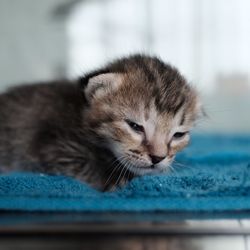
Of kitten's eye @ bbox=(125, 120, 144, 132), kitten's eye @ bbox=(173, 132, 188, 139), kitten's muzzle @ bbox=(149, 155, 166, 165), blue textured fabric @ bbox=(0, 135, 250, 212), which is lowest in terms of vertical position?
blue textured fabric @ bbox=(0, 135, 250, 212)

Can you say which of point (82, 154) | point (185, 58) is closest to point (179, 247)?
point (82, 154)

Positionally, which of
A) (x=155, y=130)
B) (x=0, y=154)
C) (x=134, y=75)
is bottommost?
(x=0, y=154)

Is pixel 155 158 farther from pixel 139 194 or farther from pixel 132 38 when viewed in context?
pixel 132 38

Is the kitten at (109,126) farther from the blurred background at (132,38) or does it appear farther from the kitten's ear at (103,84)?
the blurred background at (132,38)

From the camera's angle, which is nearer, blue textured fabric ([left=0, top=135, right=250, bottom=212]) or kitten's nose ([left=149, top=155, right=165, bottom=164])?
blue textured fabric ([left=0, top=135, right=250, bottom=212])

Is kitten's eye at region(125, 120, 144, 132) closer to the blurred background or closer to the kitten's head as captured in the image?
the kitten's head

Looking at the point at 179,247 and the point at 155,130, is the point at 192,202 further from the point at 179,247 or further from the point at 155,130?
the point at 155,130

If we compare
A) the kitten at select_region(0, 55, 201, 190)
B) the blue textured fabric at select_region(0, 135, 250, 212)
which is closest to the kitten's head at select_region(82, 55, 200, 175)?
the kitten at select_region(0, 55, 201, 190)

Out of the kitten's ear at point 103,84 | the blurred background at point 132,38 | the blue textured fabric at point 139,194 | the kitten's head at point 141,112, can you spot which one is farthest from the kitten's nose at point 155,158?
the blurred background at point 132,38
